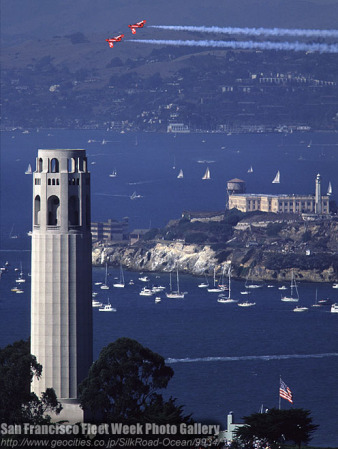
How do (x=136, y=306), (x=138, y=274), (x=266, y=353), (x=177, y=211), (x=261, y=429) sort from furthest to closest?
(x=177, y=211) → (x=138, y=274) → (x=136, y=306) → (x=266, y=353) → (x=261, y=429)

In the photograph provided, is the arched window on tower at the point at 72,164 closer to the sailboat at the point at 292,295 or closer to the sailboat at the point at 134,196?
the sailboat at the point at 292,295

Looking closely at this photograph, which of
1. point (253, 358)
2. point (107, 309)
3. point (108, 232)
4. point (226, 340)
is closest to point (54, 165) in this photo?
point (253, 358)

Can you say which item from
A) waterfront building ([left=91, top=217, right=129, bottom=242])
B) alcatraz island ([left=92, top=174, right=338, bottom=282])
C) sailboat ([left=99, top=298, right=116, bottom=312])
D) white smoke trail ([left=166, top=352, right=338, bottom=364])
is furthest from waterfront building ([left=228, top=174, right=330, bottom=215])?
white smoke trail ([left=166, top=352, right=338, bottom=364])

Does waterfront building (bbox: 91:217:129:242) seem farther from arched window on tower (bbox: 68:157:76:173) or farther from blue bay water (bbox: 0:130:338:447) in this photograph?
arched window on tower (bbox: 68:157:76:173)

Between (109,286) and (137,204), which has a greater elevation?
(137,204)

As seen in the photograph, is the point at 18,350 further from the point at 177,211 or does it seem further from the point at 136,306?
the point at 177,211

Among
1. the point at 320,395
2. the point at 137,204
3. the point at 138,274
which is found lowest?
the point at 320,395

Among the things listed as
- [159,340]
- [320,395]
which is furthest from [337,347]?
[320,395]
